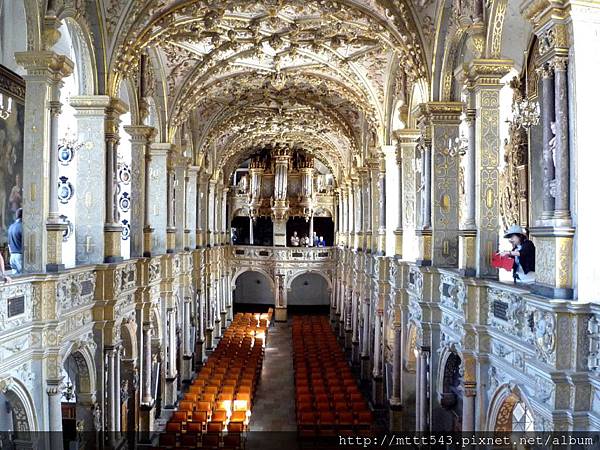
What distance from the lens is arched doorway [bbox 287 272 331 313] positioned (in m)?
40.1

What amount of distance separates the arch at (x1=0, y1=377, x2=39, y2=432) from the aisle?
31.9 feet

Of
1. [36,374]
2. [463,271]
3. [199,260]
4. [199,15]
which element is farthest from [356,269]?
[36,374]

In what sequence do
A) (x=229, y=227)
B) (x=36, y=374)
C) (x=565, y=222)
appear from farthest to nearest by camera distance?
(x=229, y=227)
(x=36, y=374)
(x=565, y=222)

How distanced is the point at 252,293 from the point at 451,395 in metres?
30.2

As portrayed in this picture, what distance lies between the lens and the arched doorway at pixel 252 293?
40.2 m

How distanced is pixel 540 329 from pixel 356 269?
17.2 meters

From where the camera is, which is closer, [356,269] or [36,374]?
[36,374]

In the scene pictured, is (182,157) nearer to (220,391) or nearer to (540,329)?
(220,391)

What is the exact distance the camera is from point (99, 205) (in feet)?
37.9

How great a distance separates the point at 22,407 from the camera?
8320 millimetres

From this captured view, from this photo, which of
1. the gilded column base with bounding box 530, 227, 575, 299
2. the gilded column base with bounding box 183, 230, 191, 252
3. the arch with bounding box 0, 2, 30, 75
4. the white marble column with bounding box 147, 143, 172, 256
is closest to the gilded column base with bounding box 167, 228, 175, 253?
the white marble column with bounding box 147, 143, 172, 256

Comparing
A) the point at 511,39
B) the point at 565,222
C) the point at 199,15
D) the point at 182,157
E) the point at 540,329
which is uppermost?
the point at 199,15

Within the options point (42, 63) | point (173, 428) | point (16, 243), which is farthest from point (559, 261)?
point (173, 428)

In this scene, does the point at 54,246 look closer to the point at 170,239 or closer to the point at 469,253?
the point at 469,253
